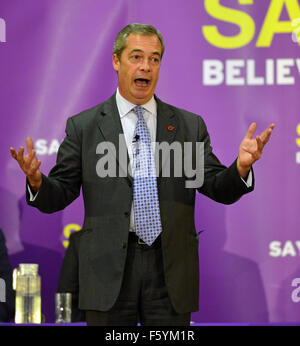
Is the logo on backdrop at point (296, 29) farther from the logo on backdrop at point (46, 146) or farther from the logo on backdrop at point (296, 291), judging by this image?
the logo on backdrop at point (46, 146)

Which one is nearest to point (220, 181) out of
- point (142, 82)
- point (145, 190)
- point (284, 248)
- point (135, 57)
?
point (145, 190)

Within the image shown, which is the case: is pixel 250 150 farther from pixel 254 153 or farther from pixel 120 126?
pixel 120 126

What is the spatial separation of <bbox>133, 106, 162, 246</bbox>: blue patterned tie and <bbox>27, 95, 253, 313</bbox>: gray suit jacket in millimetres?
32

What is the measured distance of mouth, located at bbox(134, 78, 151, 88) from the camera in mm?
2852

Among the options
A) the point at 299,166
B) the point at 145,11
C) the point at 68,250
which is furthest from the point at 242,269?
the point at 145,11

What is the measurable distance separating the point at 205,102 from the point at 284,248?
3.14 feet

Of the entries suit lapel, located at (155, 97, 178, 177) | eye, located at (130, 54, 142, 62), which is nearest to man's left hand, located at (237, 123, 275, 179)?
suit lapel, located at (155, 97, 178, 177)

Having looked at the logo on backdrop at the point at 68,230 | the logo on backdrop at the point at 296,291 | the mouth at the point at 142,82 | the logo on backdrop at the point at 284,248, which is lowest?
the logo on backdrop at the point at 296,291

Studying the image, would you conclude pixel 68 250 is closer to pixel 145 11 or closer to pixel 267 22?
pixel 145 11

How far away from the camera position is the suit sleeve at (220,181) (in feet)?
8.69

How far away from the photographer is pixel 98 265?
8.77ft

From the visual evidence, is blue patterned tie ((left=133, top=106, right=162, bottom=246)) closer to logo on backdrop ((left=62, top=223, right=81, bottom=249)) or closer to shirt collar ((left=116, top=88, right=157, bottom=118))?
shirt collar ((left=116, top=88, right=157, bottom=118))

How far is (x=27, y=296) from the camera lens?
10.8ft

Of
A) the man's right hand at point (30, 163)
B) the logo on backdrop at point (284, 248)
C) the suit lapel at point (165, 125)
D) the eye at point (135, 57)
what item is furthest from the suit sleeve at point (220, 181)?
the logo on backdrop at point (284, 248)
